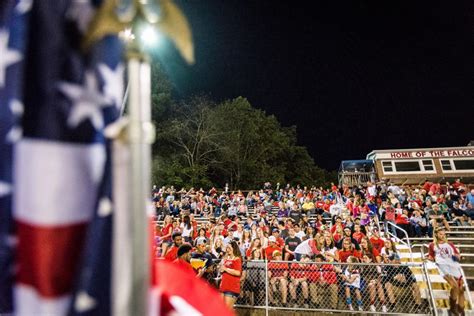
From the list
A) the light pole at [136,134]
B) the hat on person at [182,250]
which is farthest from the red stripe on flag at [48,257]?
the hat on person at [182,250]

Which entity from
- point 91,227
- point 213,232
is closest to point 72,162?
point 91,227

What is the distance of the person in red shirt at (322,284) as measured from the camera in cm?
812

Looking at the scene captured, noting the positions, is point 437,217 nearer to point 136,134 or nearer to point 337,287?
point 337,287

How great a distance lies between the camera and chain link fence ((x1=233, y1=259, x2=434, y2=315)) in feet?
26.3

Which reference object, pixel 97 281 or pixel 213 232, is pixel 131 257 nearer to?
pixel 97 281

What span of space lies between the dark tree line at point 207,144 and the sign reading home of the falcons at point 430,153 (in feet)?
46.1

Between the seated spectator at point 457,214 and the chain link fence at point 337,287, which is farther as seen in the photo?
the seated spectator at point 457,214

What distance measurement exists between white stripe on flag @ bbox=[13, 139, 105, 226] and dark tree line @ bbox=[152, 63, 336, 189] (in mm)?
35132

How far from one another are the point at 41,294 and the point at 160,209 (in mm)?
18142

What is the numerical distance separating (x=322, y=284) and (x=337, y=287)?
348 millimetres

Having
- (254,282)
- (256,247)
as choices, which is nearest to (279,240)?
(256,247)

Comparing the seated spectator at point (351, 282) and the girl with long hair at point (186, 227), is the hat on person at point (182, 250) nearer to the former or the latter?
the seated spectator at point (351, 282)

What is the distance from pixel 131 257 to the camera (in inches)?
35.7

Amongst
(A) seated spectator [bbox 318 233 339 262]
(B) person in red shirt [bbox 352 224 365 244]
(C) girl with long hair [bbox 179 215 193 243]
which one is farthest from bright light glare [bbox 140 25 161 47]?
(C) girl with long hair [bbox 179 215 193 243]
